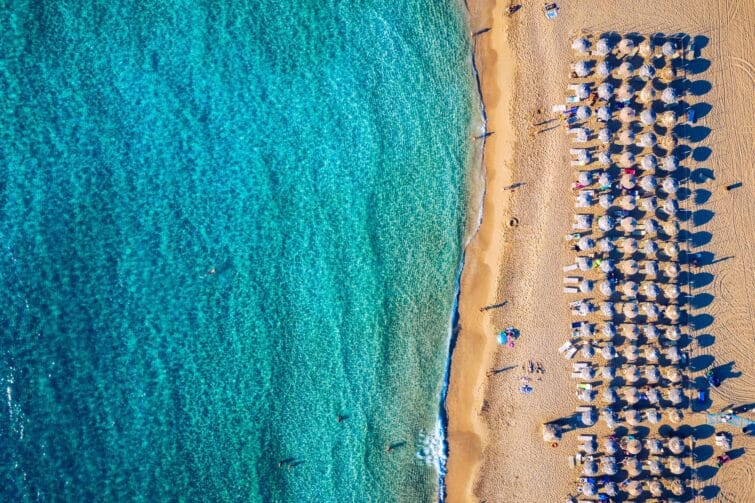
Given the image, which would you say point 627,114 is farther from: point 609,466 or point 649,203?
point 609,466

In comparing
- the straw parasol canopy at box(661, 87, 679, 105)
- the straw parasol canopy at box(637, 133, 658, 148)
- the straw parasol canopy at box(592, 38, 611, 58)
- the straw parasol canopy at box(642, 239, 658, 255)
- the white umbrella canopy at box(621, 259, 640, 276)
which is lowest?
the white umbrella canopy at box(621, 259, 640, 276)

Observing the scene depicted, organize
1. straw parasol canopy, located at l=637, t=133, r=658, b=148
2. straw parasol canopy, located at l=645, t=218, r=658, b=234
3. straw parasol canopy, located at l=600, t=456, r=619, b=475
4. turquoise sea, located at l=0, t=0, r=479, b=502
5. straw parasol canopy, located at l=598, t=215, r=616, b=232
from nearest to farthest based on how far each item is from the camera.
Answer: straw parasol canopy, located at l=600, t=456, r=619, b=475 → straw parasol canopy, located at l=598, t=215, r=616, b=232 → straw parasol canopy, located at l=637, t=133, r=658, b=148 → straw parasol canopy, located at l=645, t=218, r=658, b=234 → turquoise sea, located at l=0, t=0, r=479, b=502

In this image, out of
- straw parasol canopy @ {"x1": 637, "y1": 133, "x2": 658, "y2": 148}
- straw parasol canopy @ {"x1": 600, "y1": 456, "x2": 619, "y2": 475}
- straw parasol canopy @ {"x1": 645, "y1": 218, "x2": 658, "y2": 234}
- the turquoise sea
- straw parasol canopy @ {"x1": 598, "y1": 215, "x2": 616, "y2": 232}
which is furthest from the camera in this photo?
the turquoise sea

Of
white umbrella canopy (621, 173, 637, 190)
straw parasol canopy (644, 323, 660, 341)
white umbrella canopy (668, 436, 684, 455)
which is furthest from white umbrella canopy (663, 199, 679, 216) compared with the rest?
white umbrella canopy (668, 436, 684, 455)

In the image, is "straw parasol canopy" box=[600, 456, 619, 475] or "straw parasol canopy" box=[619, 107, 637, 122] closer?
"straw parasol canopy" box=[600, 456, 619, 475]

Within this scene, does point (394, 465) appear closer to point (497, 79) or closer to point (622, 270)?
point (622, 270)

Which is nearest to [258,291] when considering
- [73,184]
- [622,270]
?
[73,184]

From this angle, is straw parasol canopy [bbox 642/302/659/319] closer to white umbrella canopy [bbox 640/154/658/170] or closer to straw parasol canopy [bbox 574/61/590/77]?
white umbrella canopy [bbox 640/154/658/170]

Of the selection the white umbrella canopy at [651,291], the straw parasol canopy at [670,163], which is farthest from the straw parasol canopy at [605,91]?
the white umbrella canopy at [651,291]
